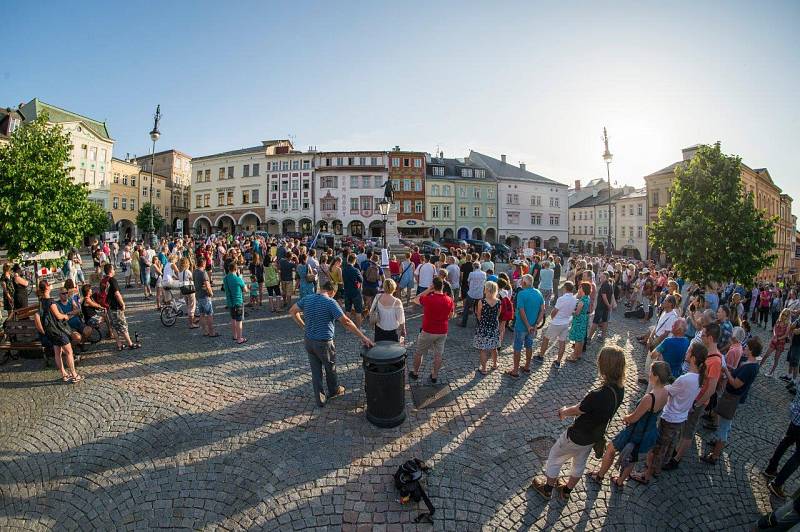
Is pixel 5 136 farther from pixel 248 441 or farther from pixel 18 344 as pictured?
pixel 248 441

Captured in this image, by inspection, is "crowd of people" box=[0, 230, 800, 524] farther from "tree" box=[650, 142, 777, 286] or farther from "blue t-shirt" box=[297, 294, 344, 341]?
"tree" box=[650, 142, 777, 286]

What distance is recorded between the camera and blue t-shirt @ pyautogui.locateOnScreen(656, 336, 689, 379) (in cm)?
585

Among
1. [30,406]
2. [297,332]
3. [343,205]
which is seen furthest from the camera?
[343,205]

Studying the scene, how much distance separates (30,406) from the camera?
6.18 m

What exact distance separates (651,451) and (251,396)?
5786 mm

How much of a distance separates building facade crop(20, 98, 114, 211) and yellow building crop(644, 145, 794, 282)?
65153 millimetres

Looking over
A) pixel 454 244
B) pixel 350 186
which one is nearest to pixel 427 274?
pixel 454 244

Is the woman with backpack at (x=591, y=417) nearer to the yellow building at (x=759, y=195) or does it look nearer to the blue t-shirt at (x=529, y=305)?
the blue t-shirt at (x=529, y=305)

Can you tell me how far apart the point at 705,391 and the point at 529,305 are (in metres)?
2.97

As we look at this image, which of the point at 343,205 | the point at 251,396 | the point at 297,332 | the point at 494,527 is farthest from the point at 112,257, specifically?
the point at 343,205

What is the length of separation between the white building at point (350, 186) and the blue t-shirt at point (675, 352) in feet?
151

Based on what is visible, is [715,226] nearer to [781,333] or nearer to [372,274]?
[781,333]

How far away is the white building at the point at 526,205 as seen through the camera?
5578 cm

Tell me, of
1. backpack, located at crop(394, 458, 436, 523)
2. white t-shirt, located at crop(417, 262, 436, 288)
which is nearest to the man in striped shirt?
backpack, located at crop(394, 458, 436, 523)
